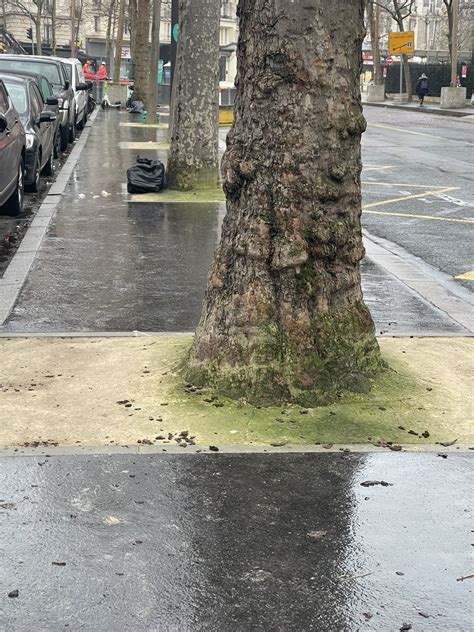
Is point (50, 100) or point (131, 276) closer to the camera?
point (131, 276)

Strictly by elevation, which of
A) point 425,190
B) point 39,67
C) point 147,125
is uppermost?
point 39,67

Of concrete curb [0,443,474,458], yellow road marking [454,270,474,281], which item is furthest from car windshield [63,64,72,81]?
concrete curb [0,443,474,458]

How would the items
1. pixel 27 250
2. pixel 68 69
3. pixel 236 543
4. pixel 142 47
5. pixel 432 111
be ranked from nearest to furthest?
pixel 236 543, pixel 27 250, pixel 68 69, pixel 142 47, pixel 432 111

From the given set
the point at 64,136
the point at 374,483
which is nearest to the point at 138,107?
the point at 64,136

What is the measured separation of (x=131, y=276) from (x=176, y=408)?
3.99 m

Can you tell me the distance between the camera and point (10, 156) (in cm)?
1231

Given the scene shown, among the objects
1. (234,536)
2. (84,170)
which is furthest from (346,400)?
(84,170)

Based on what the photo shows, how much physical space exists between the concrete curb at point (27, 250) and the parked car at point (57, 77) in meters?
5.06

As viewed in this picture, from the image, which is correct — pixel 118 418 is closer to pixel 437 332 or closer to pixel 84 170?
pixel 437 332

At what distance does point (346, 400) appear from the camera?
18.8 feet

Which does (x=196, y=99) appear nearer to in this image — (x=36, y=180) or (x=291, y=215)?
(x=36, y=180)

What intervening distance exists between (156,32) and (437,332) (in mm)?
26471

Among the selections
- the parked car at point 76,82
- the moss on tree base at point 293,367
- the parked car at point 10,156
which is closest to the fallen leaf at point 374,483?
the moss on tree base at point 293,367

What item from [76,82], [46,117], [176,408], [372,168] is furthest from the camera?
[76,82]
